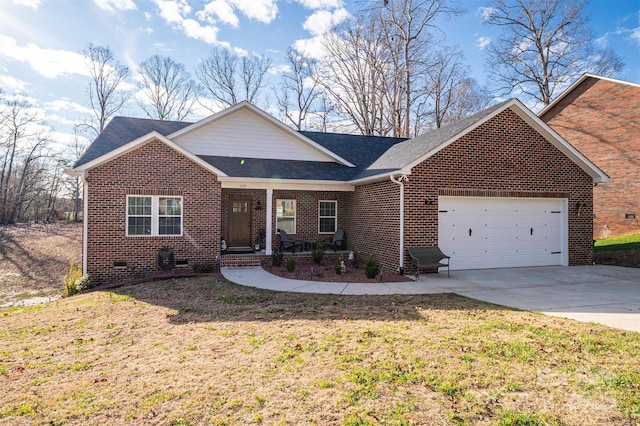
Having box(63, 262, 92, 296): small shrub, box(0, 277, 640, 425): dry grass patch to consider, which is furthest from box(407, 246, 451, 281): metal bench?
box(63, 262, 92, 296): small shrub

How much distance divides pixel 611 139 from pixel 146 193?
21.2 metres

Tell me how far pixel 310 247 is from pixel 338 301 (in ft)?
20.3

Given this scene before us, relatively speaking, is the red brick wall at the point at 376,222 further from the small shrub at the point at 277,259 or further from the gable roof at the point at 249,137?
the small shrub at the point at 277,259

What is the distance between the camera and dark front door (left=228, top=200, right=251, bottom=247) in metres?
13.4

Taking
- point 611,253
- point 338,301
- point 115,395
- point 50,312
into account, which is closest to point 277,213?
point 338,301

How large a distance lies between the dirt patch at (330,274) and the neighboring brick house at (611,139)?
553 inches

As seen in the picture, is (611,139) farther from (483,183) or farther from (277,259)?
(277,259)

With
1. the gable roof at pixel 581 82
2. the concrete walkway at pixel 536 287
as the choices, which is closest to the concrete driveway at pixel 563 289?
the concrete walkway at pixel 536 287

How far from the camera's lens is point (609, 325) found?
5.72 metres

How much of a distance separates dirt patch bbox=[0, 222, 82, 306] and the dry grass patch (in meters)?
7.05

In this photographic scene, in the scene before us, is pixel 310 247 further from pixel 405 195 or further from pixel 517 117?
pixel 517 117

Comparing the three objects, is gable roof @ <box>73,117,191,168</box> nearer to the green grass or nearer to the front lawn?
the front lawn

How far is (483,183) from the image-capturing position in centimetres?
1107

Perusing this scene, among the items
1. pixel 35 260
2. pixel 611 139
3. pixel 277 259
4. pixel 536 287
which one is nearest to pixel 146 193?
pixel 277 259
